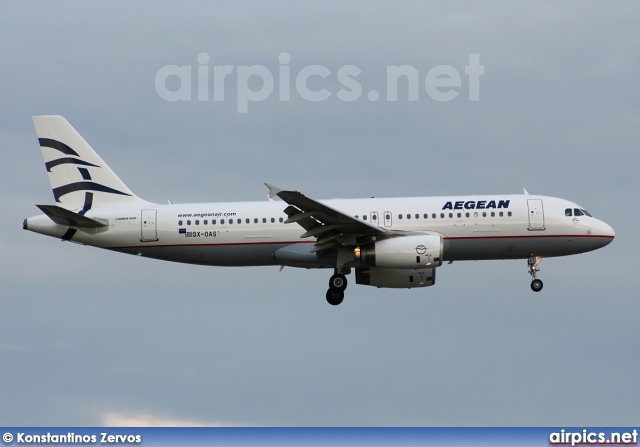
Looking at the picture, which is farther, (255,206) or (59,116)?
(59,116)

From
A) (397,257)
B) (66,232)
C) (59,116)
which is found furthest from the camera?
(59,116)

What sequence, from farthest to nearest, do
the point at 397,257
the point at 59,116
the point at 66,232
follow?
the point at 59,116, the point at 66,232, the point at 397,257

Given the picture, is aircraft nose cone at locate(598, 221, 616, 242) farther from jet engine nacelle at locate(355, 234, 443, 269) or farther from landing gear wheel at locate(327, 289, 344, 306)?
landing gear wheel at locate(327, 289, 344, 306)

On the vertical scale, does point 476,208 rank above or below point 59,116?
below

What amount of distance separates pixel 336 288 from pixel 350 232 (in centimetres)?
319

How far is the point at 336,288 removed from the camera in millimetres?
50531

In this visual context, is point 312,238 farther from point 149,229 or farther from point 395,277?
point 149,229

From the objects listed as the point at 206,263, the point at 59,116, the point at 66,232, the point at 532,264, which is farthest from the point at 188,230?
the point at 532,264

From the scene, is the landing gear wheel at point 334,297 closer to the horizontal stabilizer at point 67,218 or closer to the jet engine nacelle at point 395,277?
the jet engine nacelle at point 395,277

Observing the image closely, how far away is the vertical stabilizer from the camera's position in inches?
2083

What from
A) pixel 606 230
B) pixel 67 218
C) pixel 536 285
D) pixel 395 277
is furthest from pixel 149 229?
pixel 606 230

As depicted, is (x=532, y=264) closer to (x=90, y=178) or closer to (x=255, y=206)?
(x=255, y=206)

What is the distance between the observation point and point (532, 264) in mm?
50906

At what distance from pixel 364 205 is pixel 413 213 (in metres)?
2.23
